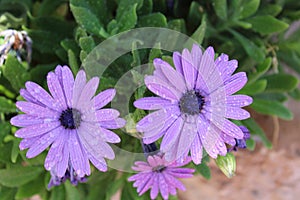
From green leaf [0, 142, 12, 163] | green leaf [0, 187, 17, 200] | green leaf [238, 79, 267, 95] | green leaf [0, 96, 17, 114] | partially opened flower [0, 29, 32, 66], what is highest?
partially opened flower [0, 29, 32, 66]

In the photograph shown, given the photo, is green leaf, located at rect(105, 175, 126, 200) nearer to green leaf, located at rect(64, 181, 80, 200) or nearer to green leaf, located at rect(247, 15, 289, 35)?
green leaf, located at rect(64, 181, 80, 200)

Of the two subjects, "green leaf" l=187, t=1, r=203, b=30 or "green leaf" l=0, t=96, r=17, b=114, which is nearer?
"green leaf" l=0, t=96, r=17, b=114

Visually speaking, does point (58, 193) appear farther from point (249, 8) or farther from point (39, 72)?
point (249, 8)

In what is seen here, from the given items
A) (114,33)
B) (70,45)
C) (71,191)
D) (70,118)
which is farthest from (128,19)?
(71,191)

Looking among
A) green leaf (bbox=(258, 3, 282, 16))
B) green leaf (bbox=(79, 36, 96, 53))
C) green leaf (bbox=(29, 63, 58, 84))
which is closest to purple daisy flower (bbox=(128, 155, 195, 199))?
green leaf (bbox=(79, 36, 96, 53))

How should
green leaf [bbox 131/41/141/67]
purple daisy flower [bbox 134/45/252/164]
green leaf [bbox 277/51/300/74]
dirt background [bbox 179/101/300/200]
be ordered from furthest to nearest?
dirt background [bbox 179/101/300/200] → green leaf [bbox 277/51/300/74] → green leaf [bbox 131/41/141/67] → purple daisy flower [bbox 134/45/252/164]

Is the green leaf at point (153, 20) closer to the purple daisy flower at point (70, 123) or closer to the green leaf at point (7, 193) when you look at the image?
the purple daisy flower at point (70, 123)

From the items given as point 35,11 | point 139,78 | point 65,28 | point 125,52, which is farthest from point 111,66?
point 35,11
